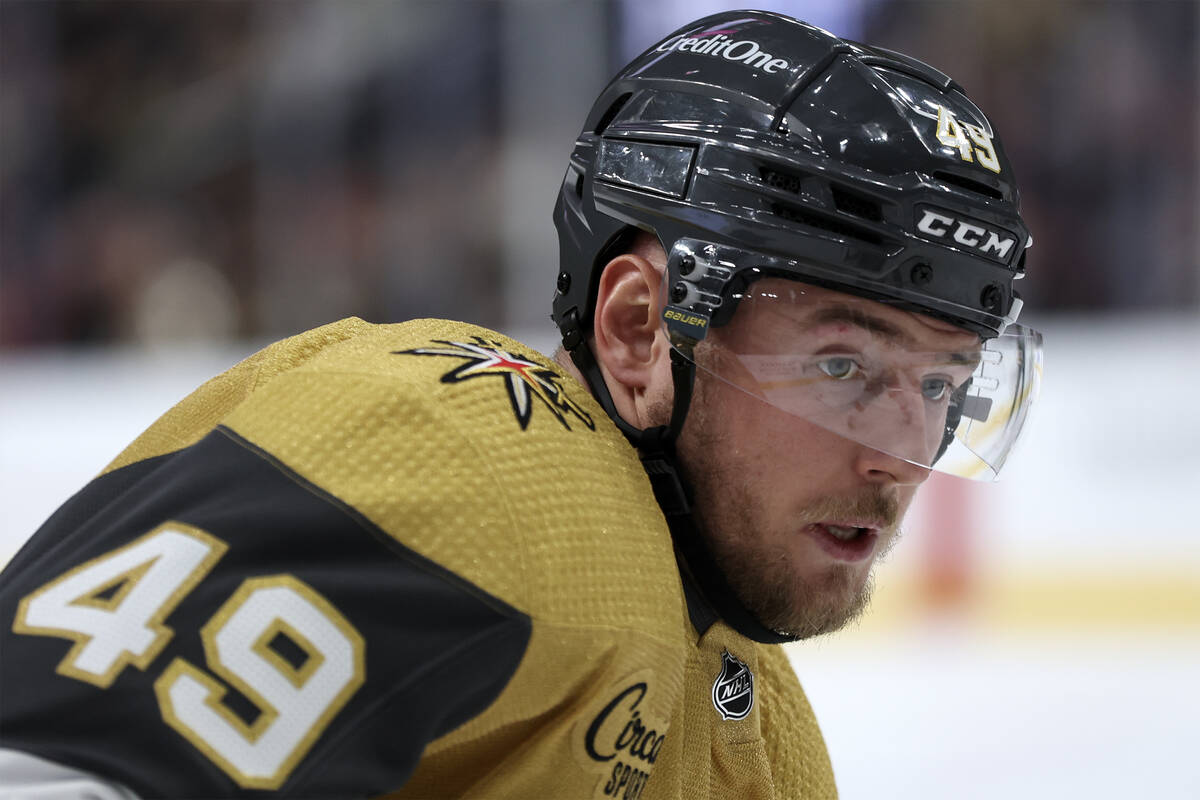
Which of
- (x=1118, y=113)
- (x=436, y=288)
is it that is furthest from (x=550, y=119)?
(x=1118, y=113)

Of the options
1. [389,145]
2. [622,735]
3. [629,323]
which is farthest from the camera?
[389,145]

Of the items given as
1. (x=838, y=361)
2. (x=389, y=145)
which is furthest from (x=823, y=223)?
(x=389, y=145)

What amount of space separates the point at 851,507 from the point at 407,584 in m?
0.57

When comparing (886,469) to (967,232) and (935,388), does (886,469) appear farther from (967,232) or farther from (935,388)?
(967,232)

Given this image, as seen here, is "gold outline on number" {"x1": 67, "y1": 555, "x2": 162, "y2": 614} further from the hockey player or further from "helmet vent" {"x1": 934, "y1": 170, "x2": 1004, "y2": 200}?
"helmet vent" {"x1": 934, "y1": 170, "x2": 1004, "y2": 200}

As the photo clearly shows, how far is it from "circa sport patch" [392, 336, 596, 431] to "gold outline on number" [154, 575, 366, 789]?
251 millimetres

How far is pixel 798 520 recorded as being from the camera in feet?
4.56

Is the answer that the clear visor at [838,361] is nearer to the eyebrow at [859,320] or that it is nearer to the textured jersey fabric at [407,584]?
the eyebrow at [859,320]

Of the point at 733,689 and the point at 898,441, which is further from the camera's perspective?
the point at 733,689

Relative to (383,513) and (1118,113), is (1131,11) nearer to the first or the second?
(1118,113)

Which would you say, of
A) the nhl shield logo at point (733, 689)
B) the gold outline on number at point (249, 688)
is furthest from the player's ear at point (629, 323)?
the gold outline on number at point (249, 688)

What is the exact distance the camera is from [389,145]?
17.5 feet

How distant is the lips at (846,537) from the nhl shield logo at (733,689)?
18 cm

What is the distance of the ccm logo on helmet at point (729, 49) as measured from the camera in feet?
4.75
